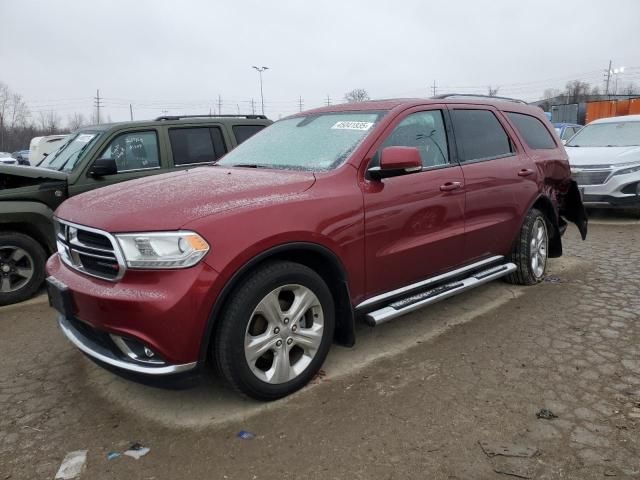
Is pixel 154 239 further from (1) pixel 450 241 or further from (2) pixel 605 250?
(2) pixel 605 250

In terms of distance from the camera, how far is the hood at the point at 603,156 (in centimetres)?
816

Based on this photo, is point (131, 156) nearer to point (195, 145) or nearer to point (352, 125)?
point (195, 145)

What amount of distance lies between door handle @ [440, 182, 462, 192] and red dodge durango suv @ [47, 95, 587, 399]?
0.02m

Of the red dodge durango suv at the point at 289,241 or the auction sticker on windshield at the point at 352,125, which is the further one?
the auction sticker on windshield at the point at 352,125

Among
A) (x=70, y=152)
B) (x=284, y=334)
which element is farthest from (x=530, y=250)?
(x=70, y=152)

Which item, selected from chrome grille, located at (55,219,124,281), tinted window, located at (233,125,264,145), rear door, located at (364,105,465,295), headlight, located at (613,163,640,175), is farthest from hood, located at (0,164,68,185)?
headlight, located at (613,163,640,175)

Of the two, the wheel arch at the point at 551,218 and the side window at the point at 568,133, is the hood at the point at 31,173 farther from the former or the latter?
the side window at the point at 568,133

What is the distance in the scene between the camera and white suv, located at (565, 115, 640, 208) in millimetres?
8008

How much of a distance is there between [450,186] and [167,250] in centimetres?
224

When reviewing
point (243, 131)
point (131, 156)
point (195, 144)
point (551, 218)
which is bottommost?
point (551, 218)

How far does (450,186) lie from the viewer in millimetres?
3832

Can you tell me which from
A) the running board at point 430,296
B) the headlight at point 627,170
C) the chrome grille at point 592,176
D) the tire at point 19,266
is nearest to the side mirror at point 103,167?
the tire at point 19,266

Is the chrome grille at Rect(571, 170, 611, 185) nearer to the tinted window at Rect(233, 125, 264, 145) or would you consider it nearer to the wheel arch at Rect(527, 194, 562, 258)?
the wheel arch at Rect(527, 194, 562, 258)

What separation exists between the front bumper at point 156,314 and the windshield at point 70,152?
3491mm
